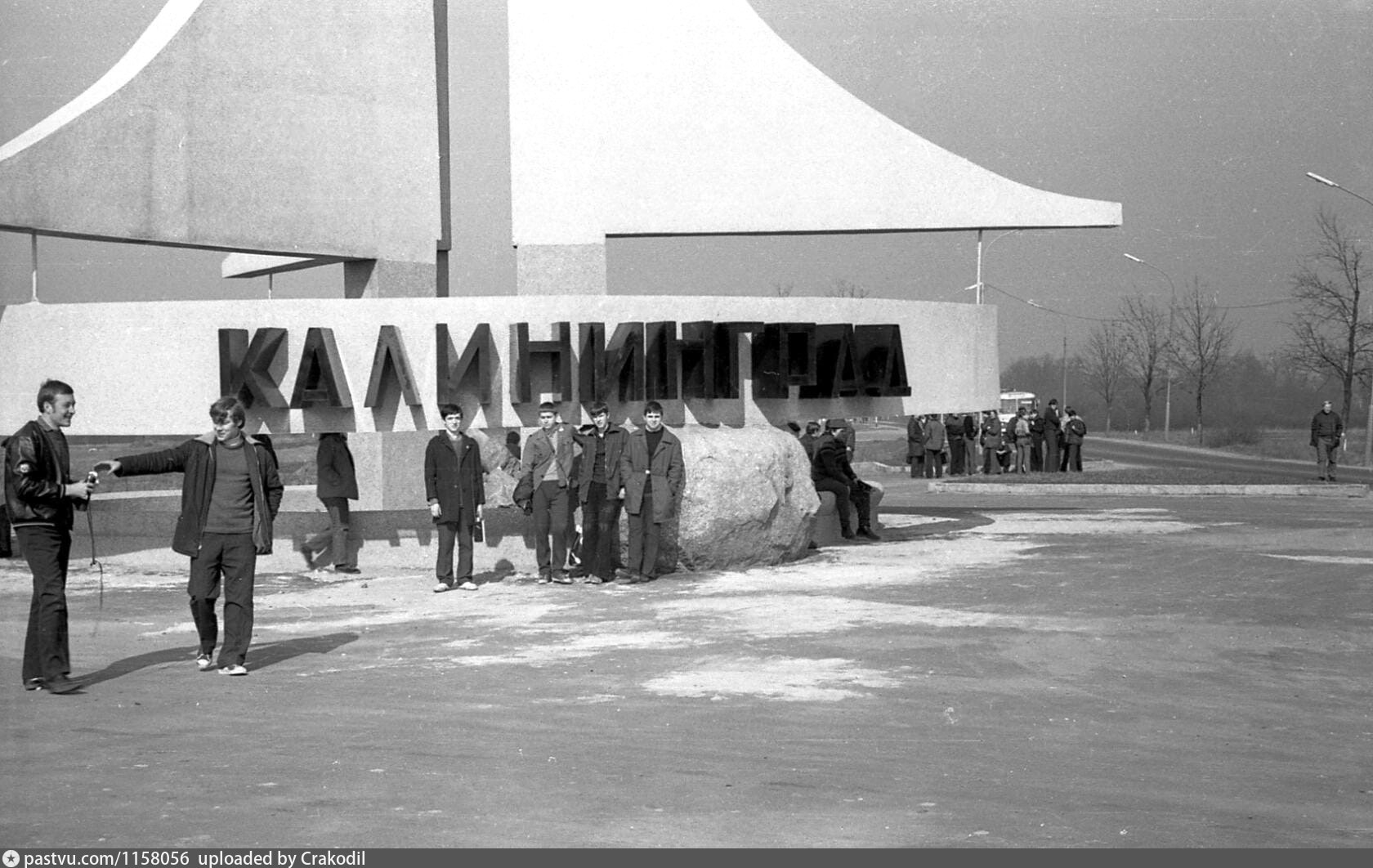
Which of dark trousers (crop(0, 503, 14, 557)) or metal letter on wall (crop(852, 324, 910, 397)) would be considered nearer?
dark trousers (crop(0, 503, 14, 557))

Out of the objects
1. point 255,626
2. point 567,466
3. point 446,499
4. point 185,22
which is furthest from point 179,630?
point 185,22

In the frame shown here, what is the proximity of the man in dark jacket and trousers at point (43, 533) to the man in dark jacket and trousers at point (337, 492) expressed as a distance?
6194 mm

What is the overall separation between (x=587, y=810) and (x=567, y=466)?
9257 mm

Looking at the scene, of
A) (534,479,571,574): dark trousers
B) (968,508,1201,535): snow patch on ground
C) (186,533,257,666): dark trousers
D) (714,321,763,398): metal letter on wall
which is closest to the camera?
(186,533,257,666): dark trousers

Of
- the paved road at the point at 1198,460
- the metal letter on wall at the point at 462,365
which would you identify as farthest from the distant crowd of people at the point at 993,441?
the metal letter on wall at the point at 462,365

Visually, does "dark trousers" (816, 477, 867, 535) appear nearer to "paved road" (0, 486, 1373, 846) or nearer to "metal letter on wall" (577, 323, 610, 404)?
"paved road" (0, 486, 1373, 846)

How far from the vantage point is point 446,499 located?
49.1 ft

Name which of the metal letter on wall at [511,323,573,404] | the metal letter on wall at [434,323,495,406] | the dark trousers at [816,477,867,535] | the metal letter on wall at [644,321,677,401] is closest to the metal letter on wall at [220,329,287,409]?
the metal letter on wall at [434,323,495,406]

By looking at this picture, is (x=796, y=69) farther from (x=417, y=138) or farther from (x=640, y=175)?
(x=417, y=138)

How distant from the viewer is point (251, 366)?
632 inches

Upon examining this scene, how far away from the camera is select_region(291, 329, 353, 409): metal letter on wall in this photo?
52.8ft

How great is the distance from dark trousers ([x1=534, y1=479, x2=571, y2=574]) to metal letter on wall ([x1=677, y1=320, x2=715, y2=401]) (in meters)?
2.39

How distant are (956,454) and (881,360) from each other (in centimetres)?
1897

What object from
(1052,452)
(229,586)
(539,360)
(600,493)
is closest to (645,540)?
(600,493)
